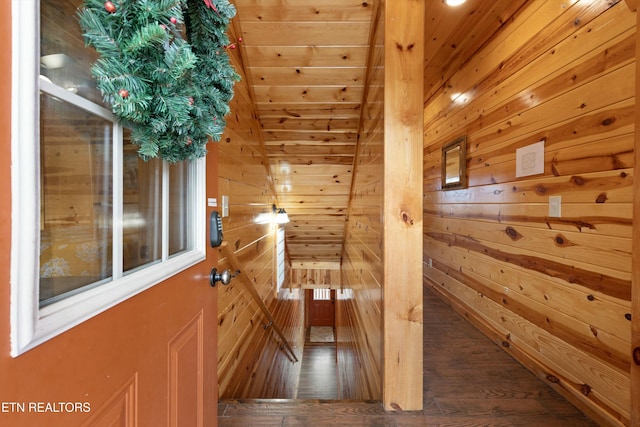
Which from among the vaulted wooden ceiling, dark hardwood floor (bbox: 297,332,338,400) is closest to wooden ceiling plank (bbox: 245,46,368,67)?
the vaulted wooden ceiling

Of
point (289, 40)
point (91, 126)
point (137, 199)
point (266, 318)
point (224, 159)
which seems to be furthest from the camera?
point (266, 318)

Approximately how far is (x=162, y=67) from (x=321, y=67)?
1.92 metres

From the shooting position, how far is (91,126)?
555 mm

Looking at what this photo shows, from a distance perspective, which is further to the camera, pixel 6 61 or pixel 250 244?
pixel 250 244

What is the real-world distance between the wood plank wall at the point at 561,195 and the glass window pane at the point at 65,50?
6.11 feet

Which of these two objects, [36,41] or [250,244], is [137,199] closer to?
[36,41]

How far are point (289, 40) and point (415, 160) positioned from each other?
4.70 ft

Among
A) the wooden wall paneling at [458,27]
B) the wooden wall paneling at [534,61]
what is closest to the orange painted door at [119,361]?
the wooden wall paneling at [534,61]

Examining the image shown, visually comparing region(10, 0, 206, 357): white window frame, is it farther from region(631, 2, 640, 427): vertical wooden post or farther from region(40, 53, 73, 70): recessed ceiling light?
region(631, 2, 640, 427): vertical wooden post

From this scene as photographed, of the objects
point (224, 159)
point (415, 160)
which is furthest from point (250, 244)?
point (415, 160)

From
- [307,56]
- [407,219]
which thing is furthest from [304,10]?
[407,219]

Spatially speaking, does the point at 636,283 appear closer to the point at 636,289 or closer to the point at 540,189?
the point at 636,289

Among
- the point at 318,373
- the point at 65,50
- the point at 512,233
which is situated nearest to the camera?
the point at 65,50

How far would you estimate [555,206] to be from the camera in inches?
58.7
